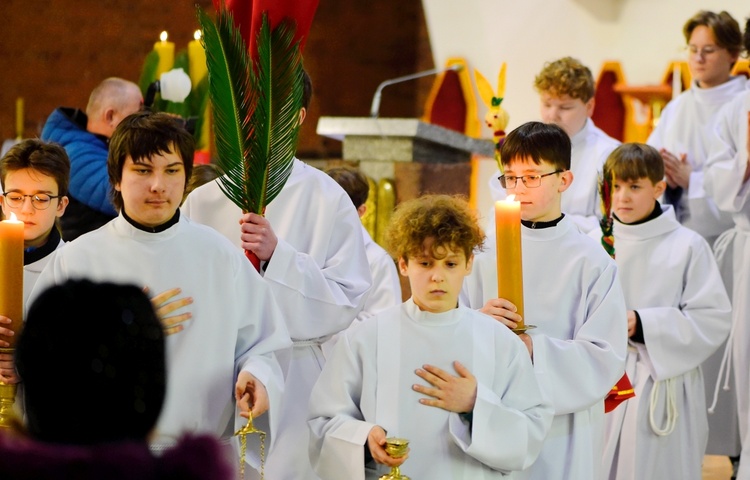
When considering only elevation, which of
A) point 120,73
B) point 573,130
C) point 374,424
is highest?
point 120,73

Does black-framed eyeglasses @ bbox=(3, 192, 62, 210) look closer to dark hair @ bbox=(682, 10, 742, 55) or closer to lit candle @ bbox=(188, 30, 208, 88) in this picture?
lit candle @ bbox=(188, 30, 208, 88)

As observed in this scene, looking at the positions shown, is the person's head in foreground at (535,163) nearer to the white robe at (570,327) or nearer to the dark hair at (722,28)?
the white robe at (570,327)

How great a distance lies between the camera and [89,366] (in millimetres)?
1917

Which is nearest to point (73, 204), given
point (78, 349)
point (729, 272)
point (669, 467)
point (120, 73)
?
point (669, 467)

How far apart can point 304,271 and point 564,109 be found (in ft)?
7.86

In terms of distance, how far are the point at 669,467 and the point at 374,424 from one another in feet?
7.74

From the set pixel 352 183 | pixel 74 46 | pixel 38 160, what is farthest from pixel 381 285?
pixel 74 46

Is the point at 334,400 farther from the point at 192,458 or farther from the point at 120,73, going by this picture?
the point at 120,73

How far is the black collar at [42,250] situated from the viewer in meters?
4.23

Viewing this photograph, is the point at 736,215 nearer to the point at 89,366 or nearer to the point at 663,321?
the point at 663,321

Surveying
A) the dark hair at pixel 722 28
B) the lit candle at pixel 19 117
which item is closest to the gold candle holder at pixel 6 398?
the dark hair at pixel 722 28

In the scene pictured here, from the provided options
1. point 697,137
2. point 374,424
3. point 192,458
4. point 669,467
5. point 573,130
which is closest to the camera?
point 192,458

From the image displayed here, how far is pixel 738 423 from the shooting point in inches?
255

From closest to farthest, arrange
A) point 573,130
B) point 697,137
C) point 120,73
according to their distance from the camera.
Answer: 1. point 573,130
2. point 697,137
3. point 120,73
